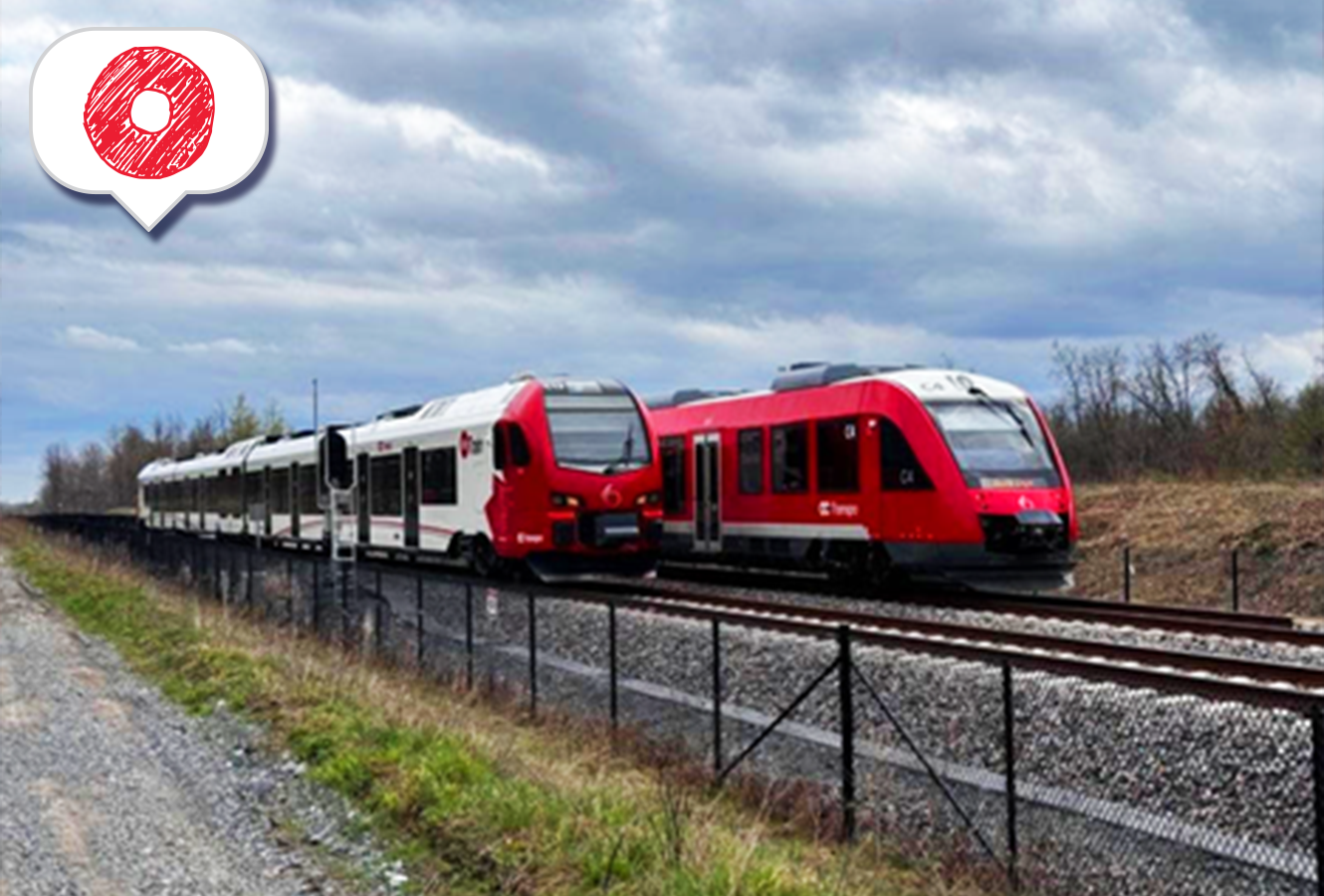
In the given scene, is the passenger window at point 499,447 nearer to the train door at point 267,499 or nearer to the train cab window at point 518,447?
the train cab window at point 518,447

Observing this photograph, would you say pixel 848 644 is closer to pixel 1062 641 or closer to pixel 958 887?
pixel 958 887

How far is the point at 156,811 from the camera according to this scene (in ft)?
33.7

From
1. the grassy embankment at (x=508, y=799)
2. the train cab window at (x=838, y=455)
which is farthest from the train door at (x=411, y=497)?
the grassy embankment at (x=508, y=799)

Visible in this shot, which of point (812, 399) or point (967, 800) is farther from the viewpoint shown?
point (812, 399)

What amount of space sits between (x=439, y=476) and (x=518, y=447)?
139 inches

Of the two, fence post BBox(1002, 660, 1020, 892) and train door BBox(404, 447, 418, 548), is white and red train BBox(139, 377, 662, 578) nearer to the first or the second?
train door BBox(404, 447, 418, 548)

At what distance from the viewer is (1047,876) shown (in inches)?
318

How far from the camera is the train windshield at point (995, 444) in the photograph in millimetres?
20391

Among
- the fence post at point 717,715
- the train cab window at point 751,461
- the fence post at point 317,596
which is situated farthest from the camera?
the train cab window at point 751,461

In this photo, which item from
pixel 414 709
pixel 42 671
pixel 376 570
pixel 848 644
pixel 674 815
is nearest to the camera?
pixel 674 815

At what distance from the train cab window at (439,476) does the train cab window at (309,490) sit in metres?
8.95

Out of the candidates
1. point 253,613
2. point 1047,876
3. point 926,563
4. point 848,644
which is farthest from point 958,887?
point 253,613

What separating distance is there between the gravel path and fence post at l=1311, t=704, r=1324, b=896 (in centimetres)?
479

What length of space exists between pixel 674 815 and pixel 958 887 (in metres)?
1.61
